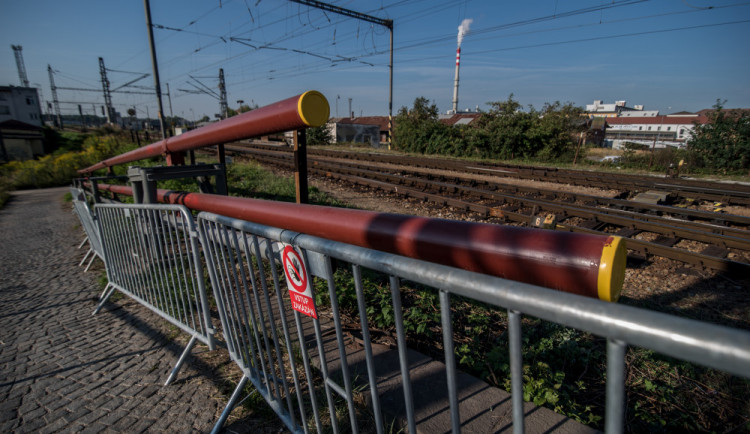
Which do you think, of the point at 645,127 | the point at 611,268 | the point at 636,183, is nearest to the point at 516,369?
the point at 611,268

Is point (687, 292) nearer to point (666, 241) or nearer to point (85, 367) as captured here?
point (666, 241)

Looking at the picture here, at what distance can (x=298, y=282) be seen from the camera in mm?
1668

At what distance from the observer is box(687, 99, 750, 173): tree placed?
52.4 ft

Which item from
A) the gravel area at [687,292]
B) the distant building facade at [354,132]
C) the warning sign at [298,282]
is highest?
the distant building facade at [354,132]

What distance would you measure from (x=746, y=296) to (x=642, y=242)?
4.36 feet

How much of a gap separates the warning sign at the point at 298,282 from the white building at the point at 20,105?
65.5 meters

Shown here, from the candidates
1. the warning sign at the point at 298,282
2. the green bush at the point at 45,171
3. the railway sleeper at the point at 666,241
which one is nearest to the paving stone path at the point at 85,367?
the warning sign at the point at 298,282

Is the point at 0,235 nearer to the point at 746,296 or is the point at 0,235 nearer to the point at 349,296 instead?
the point at 349,296

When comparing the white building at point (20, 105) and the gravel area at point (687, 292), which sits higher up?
the white building at point (20, 105)

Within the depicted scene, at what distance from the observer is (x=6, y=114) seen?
46625mm

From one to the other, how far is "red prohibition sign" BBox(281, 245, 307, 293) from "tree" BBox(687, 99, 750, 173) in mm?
21659

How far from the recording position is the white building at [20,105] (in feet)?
155

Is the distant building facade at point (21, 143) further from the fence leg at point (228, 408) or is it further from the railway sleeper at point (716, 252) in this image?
the railway sleeper at point (716, 252)

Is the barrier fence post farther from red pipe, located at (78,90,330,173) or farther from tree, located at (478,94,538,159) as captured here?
tree, located at (478,94,538,159)
